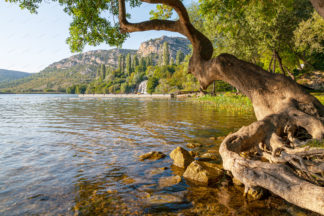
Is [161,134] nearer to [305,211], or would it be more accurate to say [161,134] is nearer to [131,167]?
[131,167]

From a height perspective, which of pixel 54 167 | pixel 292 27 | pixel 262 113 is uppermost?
pixel 292 27

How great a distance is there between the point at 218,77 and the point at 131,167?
485 centimetres

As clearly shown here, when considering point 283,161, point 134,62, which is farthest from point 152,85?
point 283,161

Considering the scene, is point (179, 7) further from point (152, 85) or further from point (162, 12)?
point (152, 85)

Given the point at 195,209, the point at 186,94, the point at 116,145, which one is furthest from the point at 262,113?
the point at 186,94

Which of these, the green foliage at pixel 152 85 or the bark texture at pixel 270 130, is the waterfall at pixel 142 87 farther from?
the bark texture at pixel 270 130

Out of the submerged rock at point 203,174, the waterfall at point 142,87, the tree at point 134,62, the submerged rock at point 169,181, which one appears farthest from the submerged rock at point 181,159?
the tree at point 134,62

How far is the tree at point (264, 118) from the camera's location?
376 cm

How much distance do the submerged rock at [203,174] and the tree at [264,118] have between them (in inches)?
32.6

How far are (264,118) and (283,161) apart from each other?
2.06 m

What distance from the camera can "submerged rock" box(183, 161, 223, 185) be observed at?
213 inches

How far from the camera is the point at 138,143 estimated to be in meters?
10.1

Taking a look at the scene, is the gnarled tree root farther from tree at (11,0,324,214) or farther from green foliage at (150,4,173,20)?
green foliage at (150,4,173,20)

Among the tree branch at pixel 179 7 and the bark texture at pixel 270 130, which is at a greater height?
the tree branch at pixel 179 7
